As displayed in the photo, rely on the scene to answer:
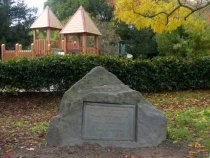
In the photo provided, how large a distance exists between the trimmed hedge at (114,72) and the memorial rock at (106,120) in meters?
7.69

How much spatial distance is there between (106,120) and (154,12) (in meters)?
7.58

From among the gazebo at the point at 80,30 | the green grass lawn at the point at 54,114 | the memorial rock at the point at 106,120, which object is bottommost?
the green grass lawn at the point at 54,114

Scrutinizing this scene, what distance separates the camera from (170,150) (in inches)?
288

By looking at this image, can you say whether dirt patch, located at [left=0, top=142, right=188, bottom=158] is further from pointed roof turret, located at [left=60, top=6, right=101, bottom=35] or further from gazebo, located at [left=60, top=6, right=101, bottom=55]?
pointed roof turret, located at [left=60, top=6, right=101, bottom=35]

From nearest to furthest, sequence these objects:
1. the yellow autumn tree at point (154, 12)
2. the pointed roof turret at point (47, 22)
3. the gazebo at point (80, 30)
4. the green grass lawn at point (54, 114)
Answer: the green grass lawn at point (54, 114)
the yellow autumn tree at point (154, 12)
the gazebo at point (80, 30)
the pointed roof turret at point (47, 22)

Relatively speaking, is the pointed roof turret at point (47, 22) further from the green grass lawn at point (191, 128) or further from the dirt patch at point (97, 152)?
the dirt patch at point (97, 152)

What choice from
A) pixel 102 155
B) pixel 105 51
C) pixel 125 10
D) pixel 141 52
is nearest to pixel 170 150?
pixel 102 155

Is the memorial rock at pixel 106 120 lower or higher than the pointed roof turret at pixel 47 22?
lower

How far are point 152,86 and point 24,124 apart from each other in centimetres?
761

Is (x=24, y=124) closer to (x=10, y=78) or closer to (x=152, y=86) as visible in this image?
(x=10, y=78)

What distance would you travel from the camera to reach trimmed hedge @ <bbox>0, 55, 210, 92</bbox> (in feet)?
49.3

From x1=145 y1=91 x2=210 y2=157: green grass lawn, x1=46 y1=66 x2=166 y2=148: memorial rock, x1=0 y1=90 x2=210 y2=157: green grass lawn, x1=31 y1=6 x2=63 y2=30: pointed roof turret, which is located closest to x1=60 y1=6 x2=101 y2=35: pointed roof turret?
x1=31 y1=6 x2=63 y2=30: pointed roof turret

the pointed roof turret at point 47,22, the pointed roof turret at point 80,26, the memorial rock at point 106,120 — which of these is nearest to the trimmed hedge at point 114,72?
the memorial rock at point 106,120

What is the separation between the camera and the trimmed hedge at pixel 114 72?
592 inches
